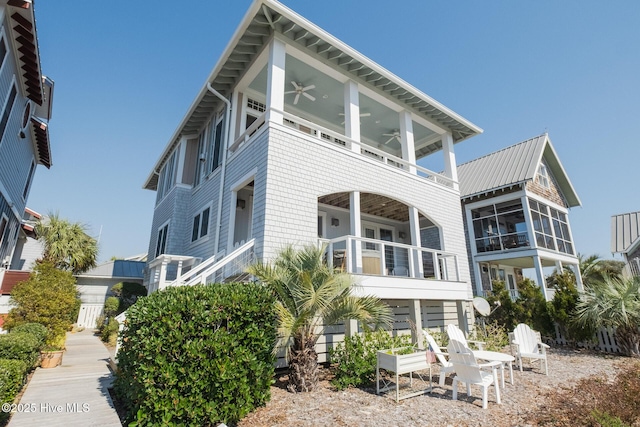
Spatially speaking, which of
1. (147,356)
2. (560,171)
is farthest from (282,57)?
(560,171)

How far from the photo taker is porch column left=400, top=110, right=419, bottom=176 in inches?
478

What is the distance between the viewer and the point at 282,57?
9.20 m

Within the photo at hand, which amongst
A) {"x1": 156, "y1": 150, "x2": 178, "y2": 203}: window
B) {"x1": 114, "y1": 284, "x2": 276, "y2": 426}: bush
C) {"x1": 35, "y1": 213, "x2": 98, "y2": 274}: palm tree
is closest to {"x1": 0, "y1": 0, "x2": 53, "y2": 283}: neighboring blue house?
{"x1": 35, "y1": 213, "x2": 98, "y2": 274}: palm tree

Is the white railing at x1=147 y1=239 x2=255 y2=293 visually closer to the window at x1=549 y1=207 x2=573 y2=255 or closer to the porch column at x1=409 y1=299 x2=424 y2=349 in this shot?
the porch column at x1=409 y1=299 x2=424 y2=349

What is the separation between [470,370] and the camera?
5.62 meters

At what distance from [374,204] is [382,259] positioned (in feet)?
15.8

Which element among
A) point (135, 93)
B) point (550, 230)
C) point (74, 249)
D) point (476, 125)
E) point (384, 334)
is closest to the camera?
point (384, 334)

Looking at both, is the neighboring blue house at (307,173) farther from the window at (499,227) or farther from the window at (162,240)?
the window at (499,227)

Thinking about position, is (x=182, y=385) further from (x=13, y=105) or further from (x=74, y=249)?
(x=74, y=249)

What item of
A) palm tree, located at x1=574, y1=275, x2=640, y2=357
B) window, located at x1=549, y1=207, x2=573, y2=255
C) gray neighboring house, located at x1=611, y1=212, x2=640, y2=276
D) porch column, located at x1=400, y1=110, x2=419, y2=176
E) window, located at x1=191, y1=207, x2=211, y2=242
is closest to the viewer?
palm tree, located at x1=574, y1=275, x2=640, y2=357

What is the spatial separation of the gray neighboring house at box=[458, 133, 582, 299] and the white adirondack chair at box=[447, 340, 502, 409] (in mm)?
14023

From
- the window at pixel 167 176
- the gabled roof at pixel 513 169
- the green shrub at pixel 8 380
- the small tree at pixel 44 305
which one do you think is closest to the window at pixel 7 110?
the small tree at pixel 44 305

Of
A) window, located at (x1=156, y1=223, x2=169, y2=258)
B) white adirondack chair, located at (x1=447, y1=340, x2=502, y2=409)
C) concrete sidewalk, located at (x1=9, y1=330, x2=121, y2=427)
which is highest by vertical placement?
window, located at (x1=156, y1=223, x2=169, y2=258)

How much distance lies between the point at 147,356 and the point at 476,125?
49.7 ft
